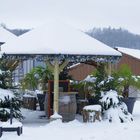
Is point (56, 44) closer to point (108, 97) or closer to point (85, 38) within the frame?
point (85, 38)

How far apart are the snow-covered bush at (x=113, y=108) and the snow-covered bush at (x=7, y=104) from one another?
9.76 ft

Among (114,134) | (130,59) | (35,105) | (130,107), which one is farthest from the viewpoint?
(130,59)

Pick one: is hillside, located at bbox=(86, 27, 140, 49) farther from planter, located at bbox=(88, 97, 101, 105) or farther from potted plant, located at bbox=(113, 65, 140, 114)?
planter, located at bbox=(88, 97, 101, 105)

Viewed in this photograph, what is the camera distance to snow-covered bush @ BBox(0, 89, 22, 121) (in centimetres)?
1495

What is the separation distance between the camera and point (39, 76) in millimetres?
19312

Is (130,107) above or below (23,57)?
below

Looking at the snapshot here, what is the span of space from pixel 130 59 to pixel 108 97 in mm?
27657

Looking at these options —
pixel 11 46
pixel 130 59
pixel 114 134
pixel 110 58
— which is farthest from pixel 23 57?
pixel 130 59

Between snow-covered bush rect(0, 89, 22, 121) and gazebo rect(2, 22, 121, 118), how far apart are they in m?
1.21

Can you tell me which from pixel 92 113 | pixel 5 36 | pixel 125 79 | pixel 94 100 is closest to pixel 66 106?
pixel 92 113

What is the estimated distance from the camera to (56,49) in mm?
14953

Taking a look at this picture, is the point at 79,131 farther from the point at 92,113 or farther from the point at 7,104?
the point at 7,104

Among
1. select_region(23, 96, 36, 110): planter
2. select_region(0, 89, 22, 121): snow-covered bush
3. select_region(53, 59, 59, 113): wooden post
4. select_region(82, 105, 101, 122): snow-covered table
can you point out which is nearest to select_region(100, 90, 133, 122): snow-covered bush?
select_region(82, 105, 101, 122): snow-covered table

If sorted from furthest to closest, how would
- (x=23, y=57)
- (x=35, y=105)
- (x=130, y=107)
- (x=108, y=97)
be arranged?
(x=35, y=105), (x=130, y=107), (x=108, y=97), (x=23, y=57)
